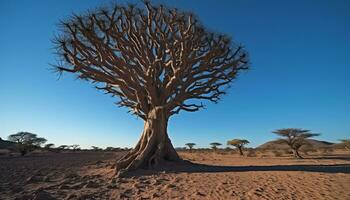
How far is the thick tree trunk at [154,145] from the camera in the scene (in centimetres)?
1226

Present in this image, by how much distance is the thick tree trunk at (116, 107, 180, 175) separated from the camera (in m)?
12.3

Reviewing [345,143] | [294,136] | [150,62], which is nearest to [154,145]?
[150,62]

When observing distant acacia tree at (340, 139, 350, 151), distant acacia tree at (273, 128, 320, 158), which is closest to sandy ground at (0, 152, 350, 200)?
distant acacia tree at (273, 128, 320, 158)

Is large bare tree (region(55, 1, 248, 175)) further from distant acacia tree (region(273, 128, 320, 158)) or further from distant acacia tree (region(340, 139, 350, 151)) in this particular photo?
distant acacia tree (region(340, 139, 350, 151))

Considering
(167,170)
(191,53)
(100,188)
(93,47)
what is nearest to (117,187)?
(100,188)

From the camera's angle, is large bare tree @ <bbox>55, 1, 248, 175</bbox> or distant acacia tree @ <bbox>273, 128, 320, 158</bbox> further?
distant acacia tree @ <bbox>273, 128, 320, 158</bbox>

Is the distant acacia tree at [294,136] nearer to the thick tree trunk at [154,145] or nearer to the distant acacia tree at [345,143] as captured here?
the distant acacia tree at [345,143]

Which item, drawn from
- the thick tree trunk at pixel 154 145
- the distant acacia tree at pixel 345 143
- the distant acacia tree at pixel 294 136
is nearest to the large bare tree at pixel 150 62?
the thick tree trunk at pixel 154 145

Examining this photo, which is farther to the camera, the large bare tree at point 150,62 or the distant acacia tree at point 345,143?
the distant acacia tree at point 345,143

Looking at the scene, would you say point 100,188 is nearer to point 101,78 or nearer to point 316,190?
point 101,78

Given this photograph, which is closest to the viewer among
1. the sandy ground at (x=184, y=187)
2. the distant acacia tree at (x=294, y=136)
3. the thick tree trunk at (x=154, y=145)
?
the sandy ground at (x=184, y=187)

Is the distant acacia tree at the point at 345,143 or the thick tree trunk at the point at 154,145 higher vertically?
the distant acacia tree at the point at 345,143

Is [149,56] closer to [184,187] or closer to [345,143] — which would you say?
[184,187]

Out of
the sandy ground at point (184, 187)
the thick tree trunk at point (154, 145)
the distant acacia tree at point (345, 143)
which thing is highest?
the distant acacia tree at point (345, 143)
